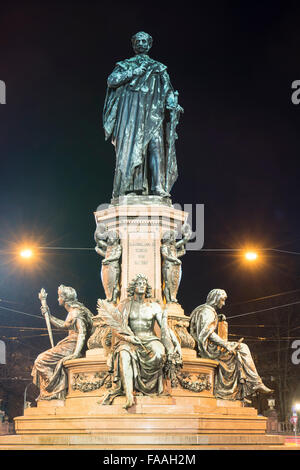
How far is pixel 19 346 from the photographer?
40.0 metres

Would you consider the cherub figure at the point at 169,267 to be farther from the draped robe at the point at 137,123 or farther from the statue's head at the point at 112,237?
the draped robe at the point at 137,123

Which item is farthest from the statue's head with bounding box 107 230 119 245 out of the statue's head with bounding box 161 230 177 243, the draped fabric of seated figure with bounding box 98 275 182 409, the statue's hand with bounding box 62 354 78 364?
the statue's hand with bounding box 62 354 78 364

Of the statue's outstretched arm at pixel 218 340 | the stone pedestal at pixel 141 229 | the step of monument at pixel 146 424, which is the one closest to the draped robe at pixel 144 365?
the step of monument at pixel 146 424

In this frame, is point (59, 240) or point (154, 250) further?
point (59, 240)

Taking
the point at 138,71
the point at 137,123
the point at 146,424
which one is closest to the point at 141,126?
the point at 137,123

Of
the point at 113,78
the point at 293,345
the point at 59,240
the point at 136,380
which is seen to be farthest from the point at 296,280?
the point at 136,380

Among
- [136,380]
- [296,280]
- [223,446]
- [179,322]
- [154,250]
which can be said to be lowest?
[223,446]

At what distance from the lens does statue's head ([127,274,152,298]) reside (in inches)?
583

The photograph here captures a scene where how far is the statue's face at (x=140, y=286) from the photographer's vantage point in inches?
583

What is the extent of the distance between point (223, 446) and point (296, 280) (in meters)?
27.4

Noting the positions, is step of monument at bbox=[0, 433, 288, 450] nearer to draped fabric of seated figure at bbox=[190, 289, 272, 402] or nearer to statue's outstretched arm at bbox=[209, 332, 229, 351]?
draped fabric of seated figure at bbox=[190, 289, 272, 402]

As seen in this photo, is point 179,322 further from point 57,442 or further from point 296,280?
point 296,280

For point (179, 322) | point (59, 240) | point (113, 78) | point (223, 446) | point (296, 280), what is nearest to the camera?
point (223, 446)

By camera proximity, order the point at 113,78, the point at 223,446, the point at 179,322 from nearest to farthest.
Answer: the point at 223,446
the point at 179,322
the point at 113,78
